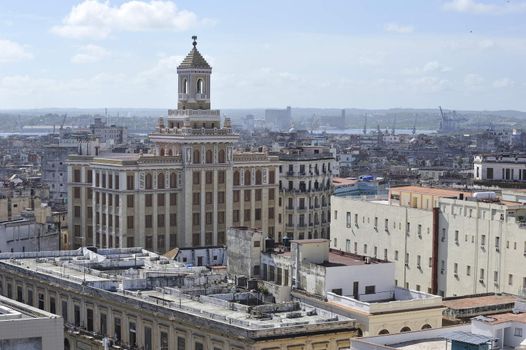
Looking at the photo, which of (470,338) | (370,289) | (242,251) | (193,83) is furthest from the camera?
(193,83)

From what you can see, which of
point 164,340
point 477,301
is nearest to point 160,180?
point 477,301

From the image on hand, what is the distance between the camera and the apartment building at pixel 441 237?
3031 inches

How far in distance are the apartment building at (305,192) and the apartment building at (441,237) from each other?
20812mm

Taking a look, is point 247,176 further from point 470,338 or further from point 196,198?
point 470,338

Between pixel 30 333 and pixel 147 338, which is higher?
pixel 30 333

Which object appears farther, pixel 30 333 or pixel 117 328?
pixel 117 328

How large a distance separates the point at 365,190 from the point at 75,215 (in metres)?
35.1

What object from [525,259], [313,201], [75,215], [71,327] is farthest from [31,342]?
[313,201]

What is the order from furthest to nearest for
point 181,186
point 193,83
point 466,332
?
point 193,83 → point 181,186 → point 466,332

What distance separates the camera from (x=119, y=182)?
321 ft

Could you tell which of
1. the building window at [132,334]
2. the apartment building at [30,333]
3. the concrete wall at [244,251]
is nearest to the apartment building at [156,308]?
the building window at [132,334]

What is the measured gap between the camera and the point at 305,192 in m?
118

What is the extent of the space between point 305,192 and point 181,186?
21.1 meters

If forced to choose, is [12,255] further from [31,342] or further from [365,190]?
[365,190]
